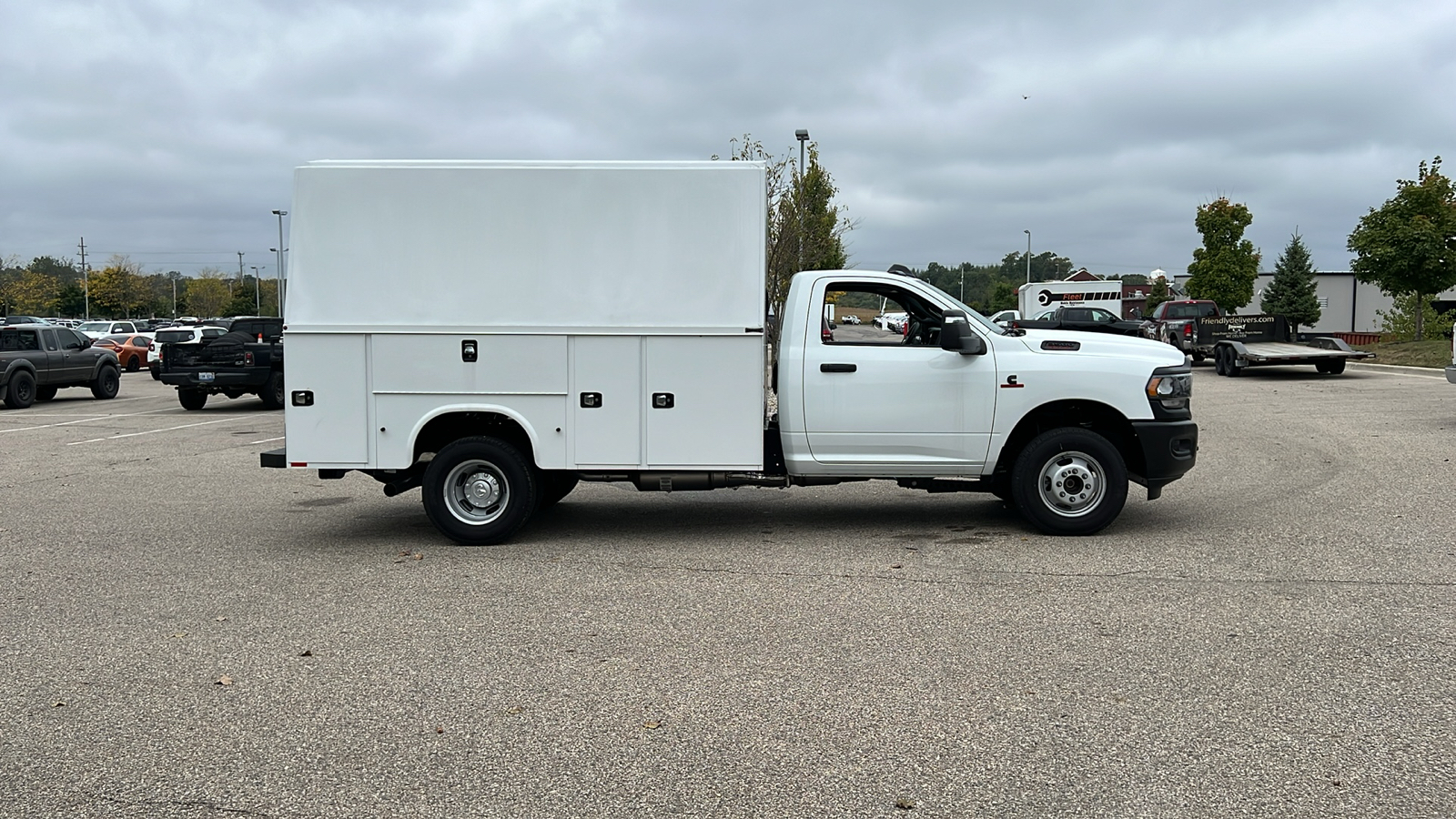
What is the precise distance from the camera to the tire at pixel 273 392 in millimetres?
21078

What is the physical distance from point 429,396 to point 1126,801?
578cm

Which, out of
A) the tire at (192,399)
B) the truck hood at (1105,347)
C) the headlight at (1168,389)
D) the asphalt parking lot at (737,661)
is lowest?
the asphalt parking lot at (737,661)

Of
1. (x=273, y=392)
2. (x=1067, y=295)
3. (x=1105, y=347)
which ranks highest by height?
(x=1067, y=295)

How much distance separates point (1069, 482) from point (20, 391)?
860 inches

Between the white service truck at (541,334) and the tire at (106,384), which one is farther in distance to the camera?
the tire at (106,384)

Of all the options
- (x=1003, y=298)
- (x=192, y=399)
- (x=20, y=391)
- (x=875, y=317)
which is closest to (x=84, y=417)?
(x=192, y=399)

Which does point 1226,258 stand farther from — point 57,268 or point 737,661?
point 57,268

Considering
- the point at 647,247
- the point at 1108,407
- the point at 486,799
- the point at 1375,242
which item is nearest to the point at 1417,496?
the point at 1108,407

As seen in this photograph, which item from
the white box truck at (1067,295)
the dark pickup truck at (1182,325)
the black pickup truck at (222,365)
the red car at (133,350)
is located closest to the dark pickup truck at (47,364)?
the black pickup truck at (222,365)

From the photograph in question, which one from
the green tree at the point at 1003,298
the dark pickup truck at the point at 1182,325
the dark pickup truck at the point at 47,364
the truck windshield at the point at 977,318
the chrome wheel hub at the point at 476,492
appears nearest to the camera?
the chrome wheel hub at the point at 476,492

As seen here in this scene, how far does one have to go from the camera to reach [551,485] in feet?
30.6

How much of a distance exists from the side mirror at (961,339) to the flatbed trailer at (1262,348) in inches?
782

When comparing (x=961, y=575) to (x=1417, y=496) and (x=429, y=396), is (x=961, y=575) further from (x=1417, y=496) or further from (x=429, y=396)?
(x=1417, y=496)

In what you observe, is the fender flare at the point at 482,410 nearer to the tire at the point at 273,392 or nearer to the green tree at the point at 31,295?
the tire at the point at 273,392
